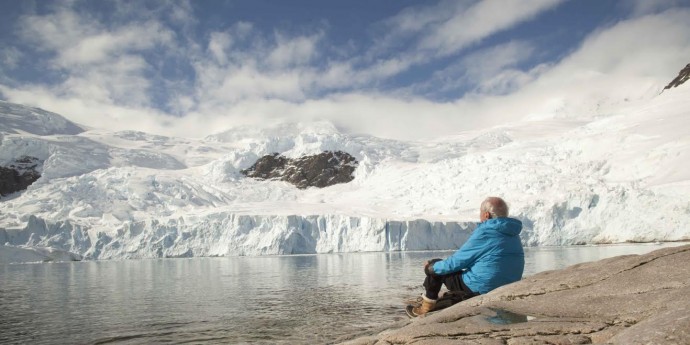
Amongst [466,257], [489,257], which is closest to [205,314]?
[466,257]

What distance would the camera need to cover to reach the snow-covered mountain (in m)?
41.1

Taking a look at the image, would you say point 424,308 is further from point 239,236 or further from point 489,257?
point 239,236

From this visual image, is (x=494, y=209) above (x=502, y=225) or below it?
above

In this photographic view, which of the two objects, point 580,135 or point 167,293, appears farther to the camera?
point 580,135

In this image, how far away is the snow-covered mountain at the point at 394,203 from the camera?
41094mm

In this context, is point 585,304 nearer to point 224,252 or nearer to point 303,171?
point 224,252

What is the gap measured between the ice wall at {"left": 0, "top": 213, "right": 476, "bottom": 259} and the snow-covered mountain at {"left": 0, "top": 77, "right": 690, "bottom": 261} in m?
0.10

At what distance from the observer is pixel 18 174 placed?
258ft

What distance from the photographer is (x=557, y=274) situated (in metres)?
4.60

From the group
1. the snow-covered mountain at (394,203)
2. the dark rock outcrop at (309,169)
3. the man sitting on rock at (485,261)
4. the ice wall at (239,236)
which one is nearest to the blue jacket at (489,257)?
the man sitting on rock at (485,261)

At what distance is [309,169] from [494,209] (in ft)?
295

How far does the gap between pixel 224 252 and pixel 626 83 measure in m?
189

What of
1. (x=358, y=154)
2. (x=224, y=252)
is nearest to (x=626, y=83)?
(x=358, y=154)

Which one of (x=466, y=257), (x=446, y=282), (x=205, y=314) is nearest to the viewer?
(x=466, y=257)
